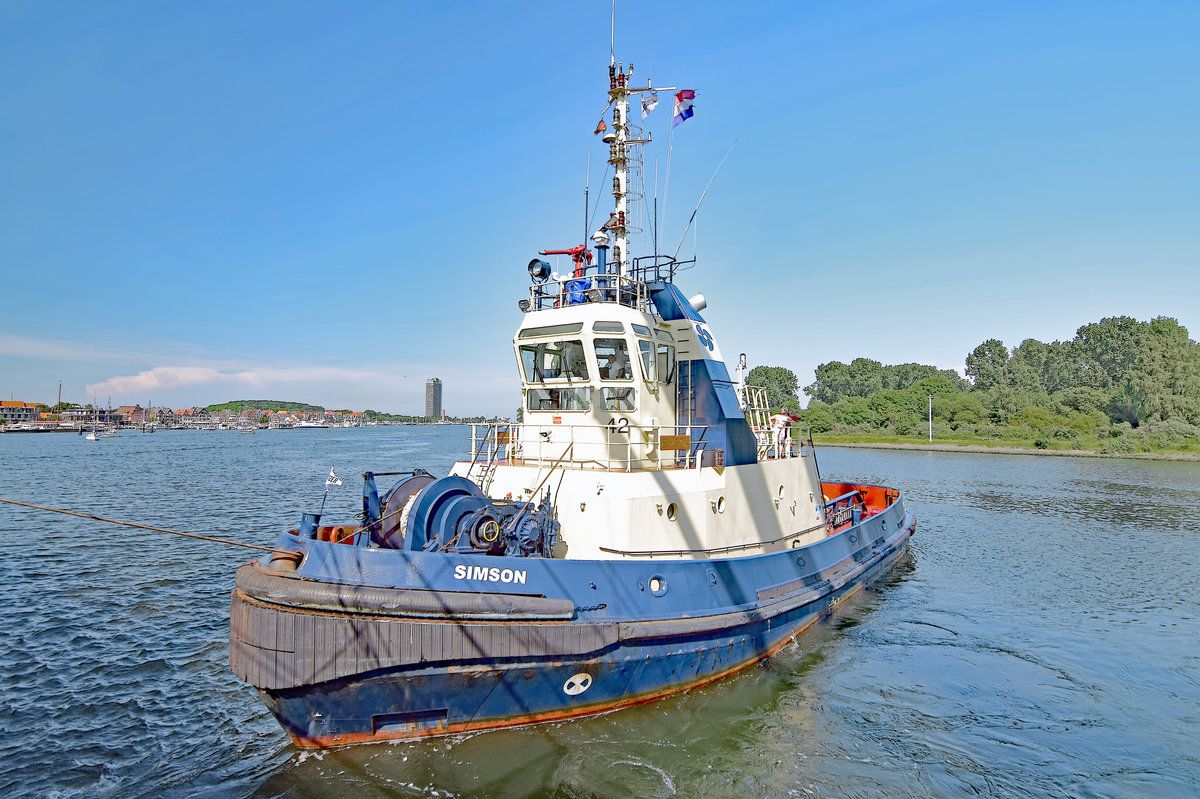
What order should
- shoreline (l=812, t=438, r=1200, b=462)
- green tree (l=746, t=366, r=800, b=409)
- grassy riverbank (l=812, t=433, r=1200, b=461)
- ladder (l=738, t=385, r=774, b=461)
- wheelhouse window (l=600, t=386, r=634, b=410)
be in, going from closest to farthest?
wheelhouse window (l=600, t=386, r=634, b=410)
ladder (l=738, t=385, r=774, b=461)
shoreline (l=812, t=438, r=1200, b=462)
grassy riverbank (l=812, t=433, r=1200, b=461)
green tree (l=746, t=366, r=800, b=409)

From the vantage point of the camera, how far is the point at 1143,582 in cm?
1421

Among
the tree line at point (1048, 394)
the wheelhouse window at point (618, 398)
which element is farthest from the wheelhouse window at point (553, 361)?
the tree line at point (1048, 394)

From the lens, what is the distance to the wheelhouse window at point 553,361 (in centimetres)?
870

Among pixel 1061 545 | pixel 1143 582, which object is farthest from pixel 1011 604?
pixel 1061 545

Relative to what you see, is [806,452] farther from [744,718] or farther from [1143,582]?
[1143,582]

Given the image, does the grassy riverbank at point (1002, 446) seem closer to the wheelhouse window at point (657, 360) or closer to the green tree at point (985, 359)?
the green tree at point (985, 359)

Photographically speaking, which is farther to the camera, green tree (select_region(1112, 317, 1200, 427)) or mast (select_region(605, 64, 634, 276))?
green tree (select_region(1112, 317, 1200, 427))

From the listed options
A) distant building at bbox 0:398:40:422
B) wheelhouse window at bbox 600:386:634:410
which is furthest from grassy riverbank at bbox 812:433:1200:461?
distant building at bbox 0:398:40:422

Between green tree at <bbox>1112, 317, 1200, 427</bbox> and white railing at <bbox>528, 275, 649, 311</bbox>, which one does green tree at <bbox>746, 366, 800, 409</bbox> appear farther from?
white railing at <bbox>528, 275, 649, 311</bbox>

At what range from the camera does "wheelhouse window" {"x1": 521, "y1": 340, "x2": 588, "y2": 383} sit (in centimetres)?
870

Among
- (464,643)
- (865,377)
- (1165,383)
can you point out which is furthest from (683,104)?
(865,377)

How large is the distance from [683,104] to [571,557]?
8.54 meters

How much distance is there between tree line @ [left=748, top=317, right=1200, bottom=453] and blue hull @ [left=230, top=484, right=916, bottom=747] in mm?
20593

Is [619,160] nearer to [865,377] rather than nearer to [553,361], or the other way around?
[553,361]
